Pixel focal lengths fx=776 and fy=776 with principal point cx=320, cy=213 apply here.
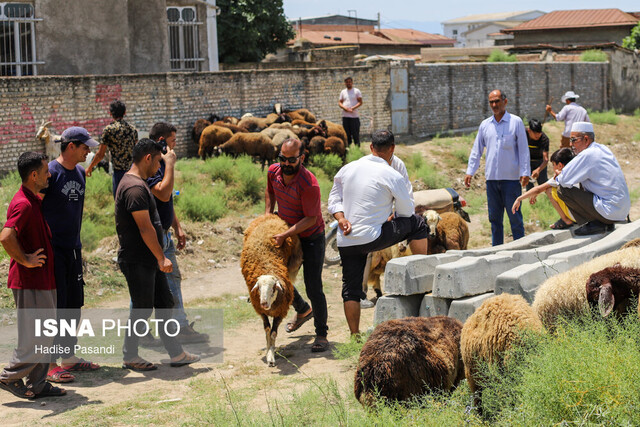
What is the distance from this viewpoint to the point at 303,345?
808cm

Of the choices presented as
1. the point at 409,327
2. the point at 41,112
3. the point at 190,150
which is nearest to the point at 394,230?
the point at 409,327

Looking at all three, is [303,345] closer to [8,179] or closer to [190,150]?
[8,179]

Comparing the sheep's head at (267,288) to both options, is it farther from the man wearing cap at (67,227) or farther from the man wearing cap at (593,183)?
the man wearing cap at (593,183)

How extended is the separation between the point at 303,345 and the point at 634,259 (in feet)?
11.4

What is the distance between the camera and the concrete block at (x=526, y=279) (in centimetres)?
636

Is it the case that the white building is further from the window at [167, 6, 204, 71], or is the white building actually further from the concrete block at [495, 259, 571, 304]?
the concrete block at [495, 259, 571, 304]

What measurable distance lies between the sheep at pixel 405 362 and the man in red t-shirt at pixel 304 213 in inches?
87.5

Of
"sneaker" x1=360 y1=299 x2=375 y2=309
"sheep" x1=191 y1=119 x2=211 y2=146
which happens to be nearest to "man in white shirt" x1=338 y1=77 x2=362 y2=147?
"sheep" x1=191 y1=119 x2=211 y2=146

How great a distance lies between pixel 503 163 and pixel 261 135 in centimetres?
914

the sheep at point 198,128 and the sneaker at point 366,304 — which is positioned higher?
the sheep at point 198,128

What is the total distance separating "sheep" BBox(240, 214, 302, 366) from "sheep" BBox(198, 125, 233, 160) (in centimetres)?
1074

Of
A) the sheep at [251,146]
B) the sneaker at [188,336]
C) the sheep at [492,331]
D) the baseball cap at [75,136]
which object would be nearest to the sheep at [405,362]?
the sheep at [492,331]

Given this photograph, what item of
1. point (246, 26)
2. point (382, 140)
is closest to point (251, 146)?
point (382, 140)

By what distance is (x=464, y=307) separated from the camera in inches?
254
